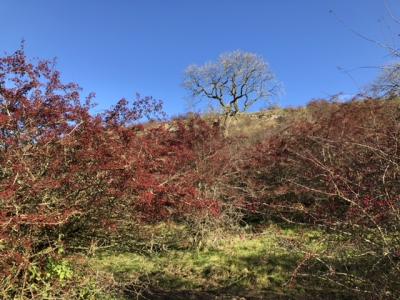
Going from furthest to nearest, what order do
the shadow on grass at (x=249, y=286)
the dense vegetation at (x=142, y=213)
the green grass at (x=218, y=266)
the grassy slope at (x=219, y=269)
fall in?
1. the green grass at (x=218, y=266)
2. the grassy slope at (x=219, y=269)
3. the shadow on grass at (x=249, y=286)
4. the dense vegetation at (x=142, y=213)

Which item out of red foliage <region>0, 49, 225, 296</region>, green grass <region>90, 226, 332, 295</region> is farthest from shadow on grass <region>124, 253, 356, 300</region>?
red foliage <region>0, 49, 225, 296</region>

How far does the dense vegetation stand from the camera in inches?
158

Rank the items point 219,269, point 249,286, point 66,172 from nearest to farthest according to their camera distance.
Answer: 1. point 66,172
2. point 249,286
3. point 219,269

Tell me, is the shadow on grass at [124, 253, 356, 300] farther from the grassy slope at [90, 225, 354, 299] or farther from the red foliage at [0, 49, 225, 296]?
the red foliage at [0, 49, 225, 296]

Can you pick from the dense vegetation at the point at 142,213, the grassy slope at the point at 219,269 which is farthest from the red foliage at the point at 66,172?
the grassy slope at the point at 219,269

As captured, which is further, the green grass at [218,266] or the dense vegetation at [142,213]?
the green grass at [218,266]

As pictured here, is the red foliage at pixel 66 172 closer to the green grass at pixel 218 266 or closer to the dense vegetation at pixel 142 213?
the dense vegetation at pixel 142 213

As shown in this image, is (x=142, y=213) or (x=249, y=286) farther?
(x=249, y=286)

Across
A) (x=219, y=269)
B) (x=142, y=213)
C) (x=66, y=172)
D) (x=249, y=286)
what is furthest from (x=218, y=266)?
(x=66, y=172)

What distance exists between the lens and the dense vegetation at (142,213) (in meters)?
4.02

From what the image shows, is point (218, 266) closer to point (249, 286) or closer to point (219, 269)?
point (219, 269)

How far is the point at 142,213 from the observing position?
247 inches

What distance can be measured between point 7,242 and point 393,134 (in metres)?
4.02

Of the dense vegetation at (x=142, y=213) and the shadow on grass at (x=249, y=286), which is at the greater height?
the dense vegetation at (x=142, y=213)
